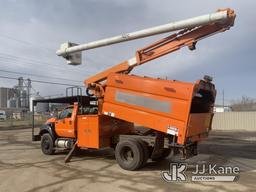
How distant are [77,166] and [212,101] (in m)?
5.12

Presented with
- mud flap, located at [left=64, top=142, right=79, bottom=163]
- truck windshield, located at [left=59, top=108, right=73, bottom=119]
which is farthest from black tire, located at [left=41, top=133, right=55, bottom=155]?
mud flap, located at [left=64, top=142, right=79, bottom=163]

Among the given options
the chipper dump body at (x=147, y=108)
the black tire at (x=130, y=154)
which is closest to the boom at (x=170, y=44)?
the chipper dump body at (x=147, y=108)

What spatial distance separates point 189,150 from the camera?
962cm

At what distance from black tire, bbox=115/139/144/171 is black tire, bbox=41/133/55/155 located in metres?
4.05

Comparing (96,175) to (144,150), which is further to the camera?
(144,150)

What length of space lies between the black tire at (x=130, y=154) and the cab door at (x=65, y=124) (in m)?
2.78

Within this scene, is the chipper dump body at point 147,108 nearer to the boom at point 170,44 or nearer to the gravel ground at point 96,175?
the boom at point 170,44

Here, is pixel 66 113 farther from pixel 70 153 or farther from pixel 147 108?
pixel 147 108

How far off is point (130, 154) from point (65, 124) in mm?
3525

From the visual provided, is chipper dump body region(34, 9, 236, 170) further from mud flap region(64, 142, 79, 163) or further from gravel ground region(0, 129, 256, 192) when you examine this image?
gravel ground region(0, 129, 256, 192)

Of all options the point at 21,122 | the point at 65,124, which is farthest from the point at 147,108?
the point at 21,122

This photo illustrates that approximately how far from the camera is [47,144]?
13312 mm

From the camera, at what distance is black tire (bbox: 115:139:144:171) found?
31.9 ft

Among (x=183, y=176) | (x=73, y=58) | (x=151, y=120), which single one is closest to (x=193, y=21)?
(x=151, y=120)
